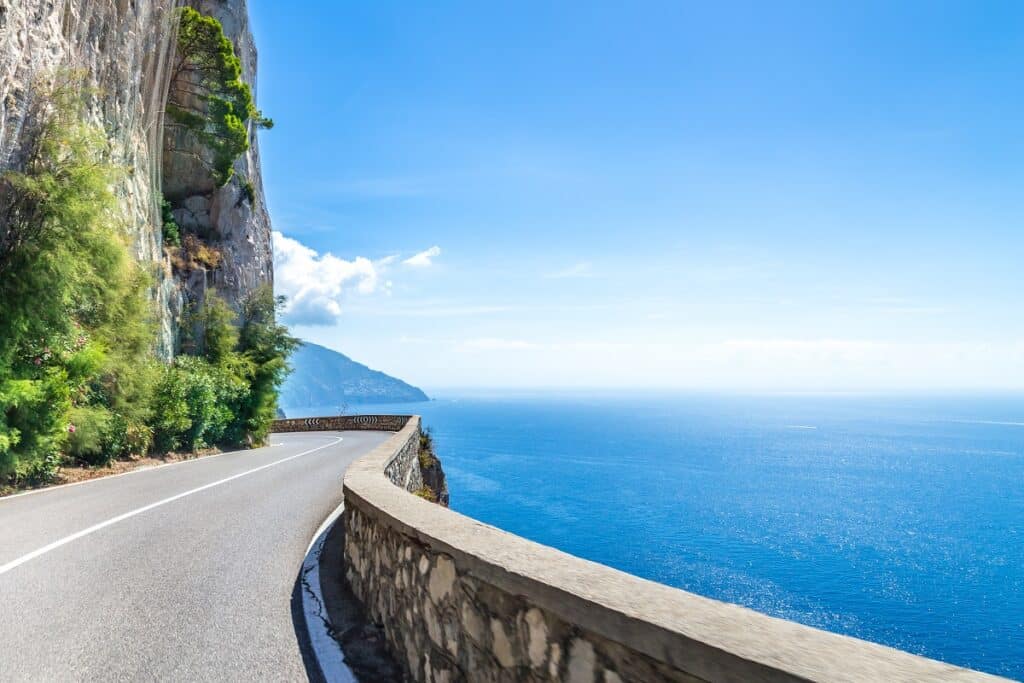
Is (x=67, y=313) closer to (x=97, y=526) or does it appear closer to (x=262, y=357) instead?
(x=97, y=526)

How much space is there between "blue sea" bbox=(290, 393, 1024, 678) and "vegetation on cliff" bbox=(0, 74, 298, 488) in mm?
37204

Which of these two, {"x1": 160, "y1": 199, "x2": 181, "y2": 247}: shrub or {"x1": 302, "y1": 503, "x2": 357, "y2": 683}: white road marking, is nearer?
{"x1": 302, "y1": 503, "x2": 357, "y2": 683}: white road marking

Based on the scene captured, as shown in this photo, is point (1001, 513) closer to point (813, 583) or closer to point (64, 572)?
point (813, 583)

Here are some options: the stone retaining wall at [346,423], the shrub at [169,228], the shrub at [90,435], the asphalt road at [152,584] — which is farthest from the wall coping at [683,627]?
the shrub at [169,228]

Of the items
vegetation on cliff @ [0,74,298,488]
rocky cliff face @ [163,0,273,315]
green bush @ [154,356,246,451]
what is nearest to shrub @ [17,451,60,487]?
vegetation on cliff @ [0,74,298,488]

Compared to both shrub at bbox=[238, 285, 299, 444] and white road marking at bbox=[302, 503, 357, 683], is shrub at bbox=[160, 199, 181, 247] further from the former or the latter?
white road marking at bbox=[302, 503, 357, 683]

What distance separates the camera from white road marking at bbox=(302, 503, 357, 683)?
3977 millimetres

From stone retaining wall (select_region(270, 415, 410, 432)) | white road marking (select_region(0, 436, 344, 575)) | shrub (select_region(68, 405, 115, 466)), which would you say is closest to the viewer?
white road marking (select_region(0, 436, 344, 575))

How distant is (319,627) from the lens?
472 centimetres

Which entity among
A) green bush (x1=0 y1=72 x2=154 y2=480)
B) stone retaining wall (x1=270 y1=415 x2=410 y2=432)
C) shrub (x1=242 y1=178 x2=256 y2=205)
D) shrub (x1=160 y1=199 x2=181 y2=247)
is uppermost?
shrub (x1=242 y1=178 x2=256 y2=205)

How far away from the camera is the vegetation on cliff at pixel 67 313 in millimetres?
10305

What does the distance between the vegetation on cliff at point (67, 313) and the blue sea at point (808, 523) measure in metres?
37.2

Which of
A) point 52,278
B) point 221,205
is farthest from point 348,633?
point 221,205

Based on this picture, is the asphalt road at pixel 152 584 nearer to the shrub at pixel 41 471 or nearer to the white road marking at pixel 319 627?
the white road marking at pixel 319 627
